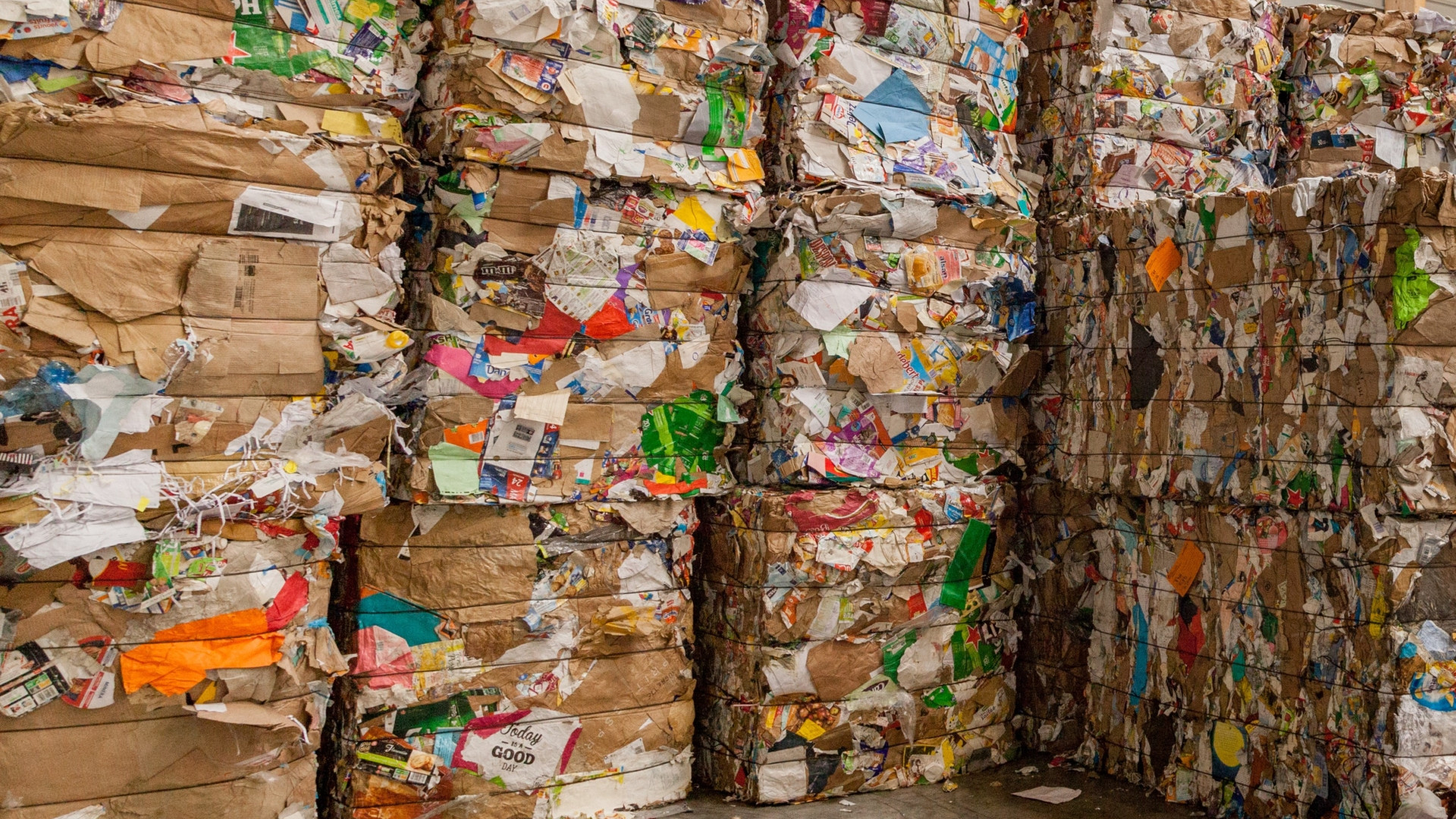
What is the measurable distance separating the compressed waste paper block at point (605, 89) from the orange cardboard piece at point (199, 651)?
116 centimetres

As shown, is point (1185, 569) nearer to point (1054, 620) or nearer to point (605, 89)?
point (1054, 620)

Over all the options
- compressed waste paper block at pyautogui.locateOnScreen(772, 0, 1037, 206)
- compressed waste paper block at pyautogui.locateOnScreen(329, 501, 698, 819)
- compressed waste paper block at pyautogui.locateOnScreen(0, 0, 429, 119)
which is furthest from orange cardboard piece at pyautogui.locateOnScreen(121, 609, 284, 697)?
compressed waste paper block at pyautogui.locateOnScreen(772, 0, 1037, 206)

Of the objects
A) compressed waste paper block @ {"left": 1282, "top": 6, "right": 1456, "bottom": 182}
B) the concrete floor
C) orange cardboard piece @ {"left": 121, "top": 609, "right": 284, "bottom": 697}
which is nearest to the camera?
orange cardboard piece @ {"left": 121, "top": 609, "right": 284, "bottom": 697}

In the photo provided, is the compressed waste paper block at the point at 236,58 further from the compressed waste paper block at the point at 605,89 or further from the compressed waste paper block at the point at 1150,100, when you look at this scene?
the compressed waste paper block at the point at 1150,100

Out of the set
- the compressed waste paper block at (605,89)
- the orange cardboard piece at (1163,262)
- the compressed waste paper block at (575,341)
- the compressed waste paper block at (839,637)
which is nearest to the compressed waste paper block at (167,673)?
the compressed waste paper block at (575,341)

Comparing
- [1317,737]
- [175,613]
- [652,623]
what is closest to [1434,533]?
[1317,737]

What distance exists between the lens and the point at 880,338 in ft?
10.5

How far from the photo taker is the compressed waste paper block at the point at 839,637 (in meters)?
3.17

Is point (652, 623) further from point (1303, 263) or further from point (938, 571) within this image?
point (1303, 263)

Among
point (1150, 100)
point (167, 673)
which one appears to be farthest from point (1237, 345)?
point (167, 673)

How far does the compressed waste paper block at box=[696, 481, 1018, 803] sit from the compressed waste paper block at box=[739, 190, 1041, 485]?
103mm

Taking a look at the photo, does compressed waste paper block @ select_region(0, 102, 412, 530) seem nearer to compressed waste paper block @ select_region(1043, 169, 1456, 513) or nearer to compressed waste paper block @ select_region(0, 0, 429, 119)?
compressed waste paper block @ select_region(0, 0, 429, 119)

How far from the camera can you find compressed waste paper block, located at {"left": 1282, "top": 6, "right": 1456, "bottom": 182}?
3.69 metres

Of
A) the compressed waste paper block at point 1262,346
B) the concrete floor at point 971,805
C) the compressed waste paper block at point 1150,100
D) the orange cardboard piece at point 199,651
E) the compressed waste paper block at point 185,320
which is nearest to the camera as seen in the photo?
the compressed waste paper block at point 185,320
